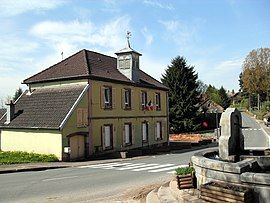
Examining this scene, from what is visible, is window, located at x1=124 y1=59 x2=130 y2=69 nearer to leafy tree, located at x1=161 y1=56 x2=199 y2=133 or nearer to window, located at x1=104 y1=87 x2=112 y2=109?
window, located at x1=104 y1=87 x2=112 y2=109

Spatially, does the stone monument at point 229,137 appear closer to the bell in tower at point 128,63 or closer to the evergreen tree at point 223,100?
the bell in tower at point 128,63

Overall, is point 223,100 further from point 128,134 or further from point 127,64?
point 128,134

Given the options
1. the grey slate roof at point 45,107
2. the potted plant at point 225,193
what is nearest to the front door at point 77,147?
the grey slate roof at point 45,107

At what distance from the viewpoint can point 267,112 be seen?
3083 inches

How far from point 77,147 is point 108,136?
161 inches

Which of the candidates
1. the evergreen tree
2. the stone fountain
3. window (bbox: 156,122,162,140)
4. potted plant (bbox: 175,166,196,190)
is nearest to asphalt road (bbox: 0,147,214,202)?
potted plant (bbox: 175,166,196,190)

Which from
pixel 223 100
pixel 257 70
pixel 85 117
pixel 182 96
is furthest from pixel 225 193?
pixel 223 100

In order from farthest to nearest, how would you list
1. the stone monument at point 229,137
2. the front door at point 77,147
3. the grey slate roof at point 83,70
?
the grey slate roof at point 83,70 → the front door at point 77,147 → the stone monument at point 229,137

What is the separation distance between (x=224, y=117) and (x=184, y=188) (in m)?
2.80

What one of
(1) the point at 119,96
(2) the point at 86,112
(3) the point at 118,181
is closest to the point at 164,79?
(1) the point at 119,96

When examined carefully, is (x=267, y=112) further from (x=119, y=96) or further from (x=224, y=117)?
(x=224, y=117)

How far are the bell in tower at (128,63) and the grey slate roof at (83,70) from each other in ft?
1.92

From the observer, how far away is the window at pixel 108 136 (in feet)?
96.1

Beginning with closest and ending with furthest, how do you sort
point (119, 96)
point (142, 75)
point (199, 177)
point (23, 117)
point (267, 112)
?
point (199, 177)
point (23, 117)
point (119, 96)
point (142, 75)
point (267, 112)
